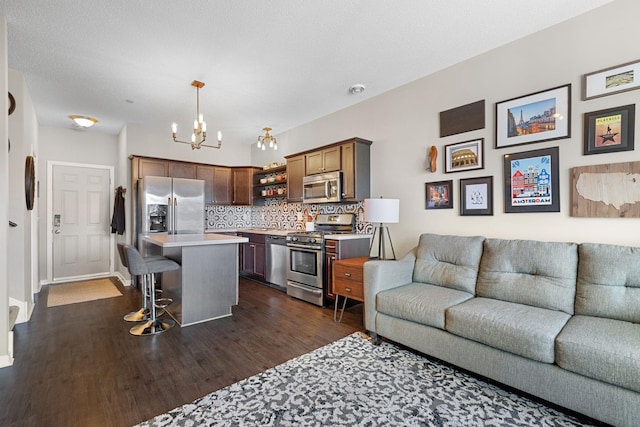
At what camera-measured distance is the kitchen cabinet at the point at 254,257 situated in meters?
5.24

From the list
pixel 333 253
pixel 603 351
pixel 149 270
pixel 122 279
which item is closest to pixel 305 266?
pixel 333 253

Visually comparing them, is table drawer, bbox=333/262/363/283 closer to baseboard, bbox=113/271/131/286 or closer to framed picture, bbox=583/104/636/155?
framed picture, bbox=583/104/636/155

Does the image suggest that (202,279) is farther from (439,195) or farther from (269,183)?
(269,183)

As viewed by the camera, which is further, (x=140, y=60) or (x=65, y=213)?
(x=65, y=213)

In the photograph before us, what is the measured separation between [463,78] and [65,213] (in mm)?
6660

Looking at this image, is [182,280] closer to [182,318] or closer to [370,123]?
[182,318]

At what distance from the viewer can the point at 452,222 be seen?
10.9ft

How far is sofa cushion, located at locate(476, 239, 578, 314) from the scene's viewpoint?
225cm

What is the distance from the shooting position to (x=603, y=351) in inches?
63.9

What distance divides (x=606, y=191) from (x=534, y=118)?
84 centimetres

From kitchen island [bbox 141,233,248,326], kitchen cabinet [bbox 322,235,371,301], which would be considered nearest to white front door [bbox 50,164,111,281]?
kitchen island [bbox 141,233,248,326]

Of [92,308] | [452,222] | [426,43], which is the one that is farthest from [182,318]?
[426,43]

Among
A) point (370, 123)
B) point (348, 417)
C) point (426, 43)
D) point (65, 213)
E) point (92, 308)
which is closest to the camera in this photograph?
point (348, 417)

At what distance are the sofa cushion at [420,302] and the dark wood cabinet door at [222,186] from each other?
13.9ft
